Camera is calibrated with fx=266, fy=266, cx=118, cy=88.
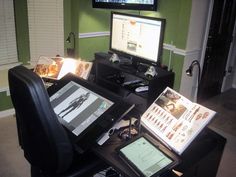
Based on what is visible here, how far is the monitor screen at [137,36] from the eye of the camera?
7.67 ft

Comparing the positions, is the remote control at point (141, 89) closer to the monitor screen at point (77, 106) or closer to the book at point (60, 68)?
the book at point (60, 68)

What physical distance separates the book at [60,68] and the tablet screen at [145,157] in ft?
3.34

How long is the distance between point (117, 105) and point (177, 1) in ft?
7.66

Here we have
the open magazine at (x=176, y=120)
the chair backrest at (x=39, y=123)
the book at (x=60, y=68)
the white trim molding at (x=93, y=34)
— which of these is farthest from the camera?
the white trim molding at (x=93, y=34)

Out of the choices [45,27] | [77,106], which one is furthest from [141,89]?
[45,27]

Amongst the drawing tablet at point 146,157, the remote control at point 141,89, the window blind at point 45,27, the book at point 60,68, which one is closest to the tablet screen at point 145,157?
the drawing tablet at point 146,157

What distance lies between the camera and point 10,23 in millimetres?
3428

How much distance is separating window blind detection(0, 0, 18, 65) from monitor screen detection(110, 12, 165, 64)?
1501mm

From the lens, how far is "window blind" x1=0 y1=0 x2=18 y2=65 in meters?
3.33

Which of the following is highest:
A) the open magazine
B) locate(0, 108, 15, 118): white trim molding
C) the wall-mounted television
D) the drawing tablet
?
the wall-mounted television

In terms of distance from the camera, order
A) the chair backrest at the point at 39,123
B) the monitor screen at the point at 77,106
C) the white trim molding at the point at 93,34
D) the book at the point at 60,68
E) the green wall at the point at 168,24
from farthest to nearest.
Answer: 1. the white trim molding at the point at 93,34
2. the green wall at the point at 168,24
3. the book at the point at 60,68
4. the monitor screen at the point at 77,106
5. the chair backrest at the point at 39,123

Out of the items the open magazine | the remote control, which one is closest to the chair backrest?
the open magazine

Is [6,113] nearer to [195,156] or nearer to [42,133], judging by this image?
[42,133]

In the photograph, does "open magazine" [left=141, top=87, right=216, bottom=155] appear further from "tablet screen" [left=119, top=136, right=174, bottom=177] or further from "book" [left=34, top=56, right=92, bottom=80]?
"book" [left=34, top=56, right=92, bottom=80]
